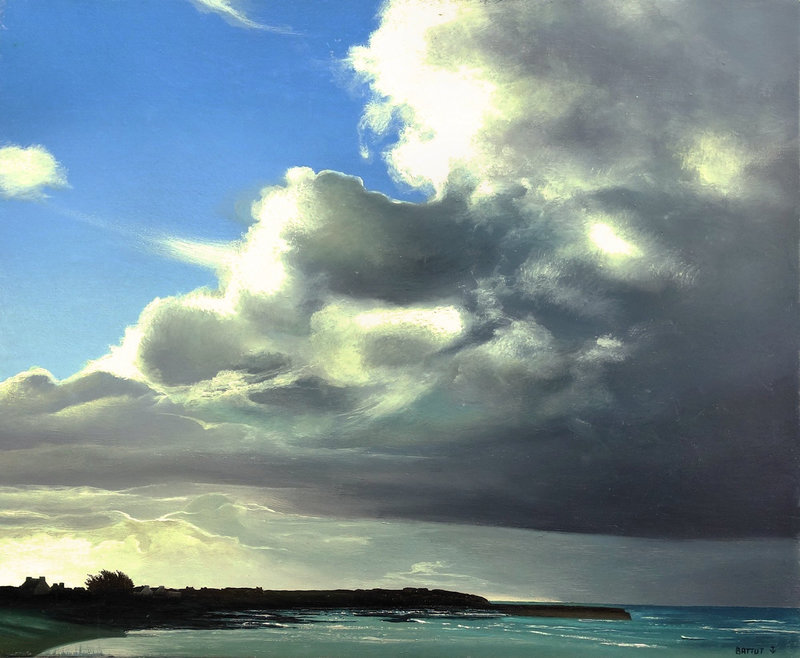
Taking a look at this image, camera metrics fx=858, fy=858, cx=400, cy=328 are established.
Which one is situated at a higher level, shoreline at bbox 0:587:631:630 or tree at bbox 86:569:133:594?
tree at bbox 86:569:133:594

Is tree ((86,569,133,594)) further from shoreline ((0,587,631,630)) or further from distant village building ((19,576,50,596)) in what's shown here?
distant village building ((19,576,50,596))

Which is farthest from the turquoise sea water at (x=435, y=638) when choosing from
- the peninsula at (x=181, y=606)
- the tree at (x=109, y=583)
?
the tree at (x=109, y=583)

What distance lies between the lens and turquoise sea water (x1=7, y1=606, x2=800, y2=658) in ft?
16.0

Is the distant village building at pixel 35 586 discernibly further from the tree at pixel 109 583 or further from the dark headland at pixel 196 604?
the tree at pixel 109 583

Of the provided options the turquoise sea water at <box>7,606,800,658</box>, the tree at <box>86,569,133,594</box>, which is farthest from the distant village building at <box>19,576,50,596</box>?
the turquoise sea water at <box>7,606,800,658</box>

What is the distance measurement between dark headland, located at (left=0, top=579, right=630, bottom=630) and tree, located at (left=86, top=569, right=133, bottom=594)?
0.07ft

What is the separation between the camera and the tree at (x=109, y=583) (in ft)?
16.3

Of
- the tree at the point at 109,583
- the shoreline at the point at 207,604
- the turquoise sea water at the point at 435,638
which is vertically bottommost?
the turquoise sea water at the point at 435,638

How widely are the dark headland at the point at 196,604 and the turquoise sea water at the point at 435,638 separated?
0.05 m

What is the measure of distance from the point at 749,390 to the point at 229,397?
314 centimetres

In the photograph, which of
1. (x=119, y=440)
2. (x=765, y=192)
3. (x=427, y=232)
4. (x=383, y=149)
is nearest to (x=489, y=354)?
(x=427, y=232)

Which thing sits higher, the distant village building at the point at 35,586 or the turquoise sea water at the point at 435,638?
the distant village building at the point at 35,586

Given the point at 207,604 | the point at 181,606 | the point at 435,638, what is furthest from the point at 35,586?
the point at 435,638

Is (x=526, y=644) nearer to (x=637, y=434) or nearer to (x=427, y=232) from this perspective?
(x=637, y=434)
